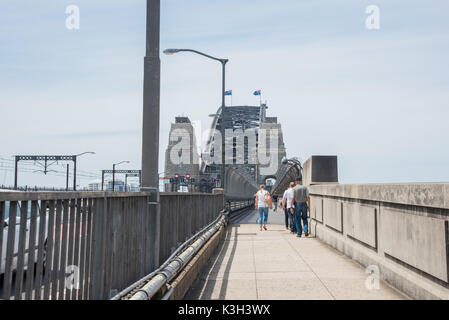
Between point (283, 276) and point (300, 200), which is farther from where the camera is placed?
point (300, 200)

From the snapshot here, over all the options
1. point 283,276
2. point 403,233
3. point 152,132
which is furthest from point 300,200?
point 152,132

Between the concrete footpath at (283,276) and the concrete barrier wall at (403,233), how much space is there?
1.11 ft

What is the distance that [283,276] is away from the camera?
7973mm

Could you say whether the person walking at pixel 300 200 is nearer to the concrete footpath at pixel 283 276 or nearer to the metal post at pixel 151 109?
the concrete footpath at pixel 283 276

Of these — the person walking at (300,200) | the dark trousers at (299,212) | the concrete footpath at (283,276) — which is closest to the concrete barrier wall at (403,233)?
the concrete footpath at (283,276)

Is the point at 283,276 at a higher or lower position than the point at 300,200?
lower

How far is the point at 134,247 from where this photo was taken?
5.61 meters

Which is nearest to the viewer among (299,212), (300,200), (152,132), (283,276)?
(152,132)

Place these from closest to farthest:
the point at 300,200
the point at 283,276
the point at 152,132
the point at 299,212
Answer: the point at 152,132 → the point at 283,276 → the point at 300,200 → the point at 299,212

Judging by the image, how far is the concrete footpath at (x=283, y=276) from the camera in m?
6.53

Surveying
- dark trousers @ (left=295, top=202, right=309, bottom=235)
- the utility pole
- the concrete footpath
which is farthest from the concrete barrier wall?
dark trousers @ (left=295, top=202, right=309, bottom=235)

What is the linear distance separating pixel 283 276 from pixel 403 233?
237cm

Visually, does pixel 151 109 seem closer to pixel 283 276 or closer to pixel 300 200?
pixel 283 276
